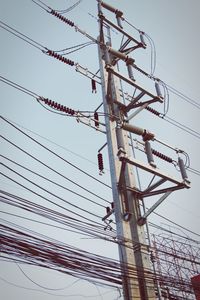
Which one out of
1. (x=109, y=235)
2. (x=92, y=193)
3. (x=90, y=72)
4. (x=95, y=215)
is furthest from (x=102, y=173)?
(x=90, y=72)

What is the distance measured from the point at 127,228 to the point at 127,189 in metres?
0.87

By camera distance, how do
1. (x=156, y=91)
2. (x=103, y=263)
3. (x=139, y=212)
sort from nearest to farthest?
(x=103, y=263) < (x=139, y=212) < (x=156, y=91)

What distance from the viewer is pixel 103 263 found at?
6008 mm

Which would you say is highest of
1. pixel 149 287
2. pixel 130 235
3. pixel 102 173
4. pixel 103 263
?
pixel 102 173

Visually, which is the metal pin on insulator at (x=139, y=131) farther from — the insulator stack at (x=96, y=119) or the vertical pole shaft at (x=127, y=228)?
the insulator stack at (x=96, y=119)

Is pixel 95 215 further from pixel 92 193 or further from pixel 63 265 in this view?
pixel 63 265

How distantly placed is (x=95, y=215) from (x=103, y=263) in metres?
1.77

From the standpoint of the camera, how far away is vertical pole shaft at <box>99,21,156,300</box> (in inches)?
243

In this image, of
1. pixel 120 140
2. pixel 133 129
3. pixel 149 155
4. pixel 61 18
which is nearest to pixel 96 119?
pixel 133 129

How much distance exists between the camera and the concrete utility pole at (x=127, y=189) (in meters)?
6.26

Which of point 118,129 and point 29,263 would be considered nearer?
point 29,263

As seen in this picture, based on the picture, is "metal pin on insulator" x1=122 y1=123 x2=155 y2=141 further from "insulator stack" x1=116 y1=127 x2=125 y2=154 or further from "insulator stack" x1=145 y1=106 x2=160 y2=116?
"insulator stack" x1=145 y1=106 x2=160 y2=116

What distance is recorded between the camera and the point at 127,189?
24.1ft

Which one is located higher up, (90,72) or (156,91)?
(90,72)
